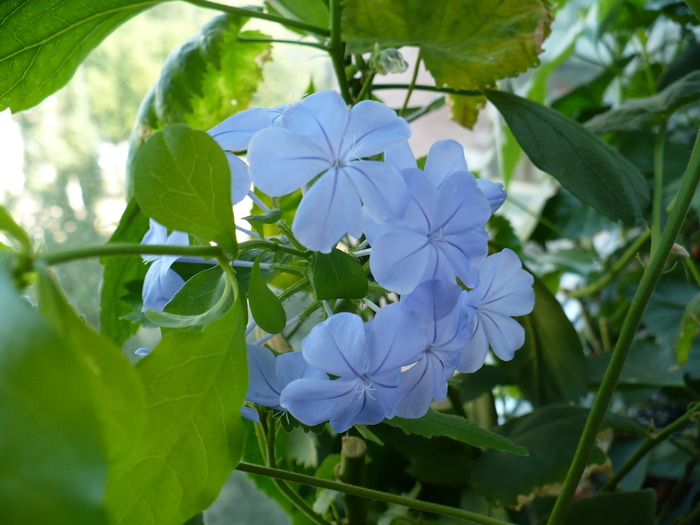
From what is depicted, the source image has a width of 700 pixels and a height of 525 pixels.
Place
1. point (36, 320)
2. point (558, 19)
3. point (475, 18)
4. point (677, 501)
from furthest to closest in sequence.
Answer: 1. point (558, 19)
2. point (677, 501)
3. point (475, 18)
4. point (36, 320)

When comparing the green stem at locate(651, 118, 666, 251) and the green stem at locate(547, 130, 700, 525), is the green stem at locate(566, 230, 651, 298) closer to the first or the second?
the green stem at locate(651, 118, 666, 251)

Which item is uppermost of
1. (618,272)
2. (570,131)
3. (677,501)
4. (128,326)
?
(570,131)

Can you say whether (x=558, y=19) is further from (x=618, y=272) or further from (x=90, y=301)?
(x=90, y=301)

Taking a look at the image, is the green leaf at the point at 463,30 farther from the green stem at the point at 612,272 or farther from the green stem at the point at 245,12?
the green stem at the point at 612,272

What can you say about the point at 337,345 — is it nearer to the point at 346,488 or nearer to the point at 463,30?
the point at 346,488

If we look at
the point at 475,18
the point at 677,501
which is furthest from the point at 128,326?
the point at 677,501

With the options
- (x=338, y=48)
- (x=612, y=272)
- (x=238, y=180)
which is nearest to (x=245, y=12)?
(x=338, y=48)

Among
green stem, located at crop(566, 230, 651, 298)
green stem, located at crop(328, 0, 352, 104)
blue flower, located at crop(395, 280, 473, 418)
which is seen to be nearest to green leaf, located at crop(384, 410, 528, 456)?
blue flower, located at crop(395, 280, 473, 418)
